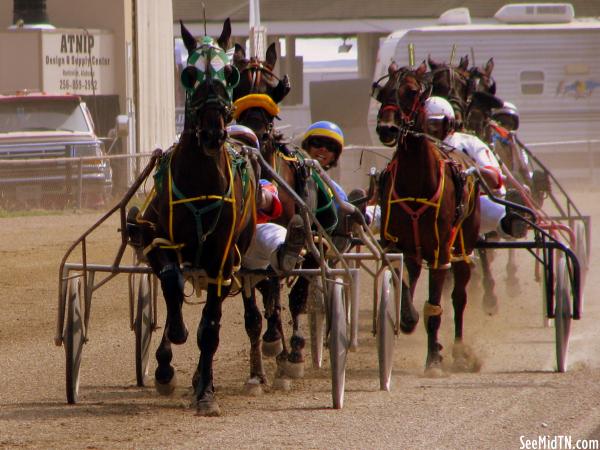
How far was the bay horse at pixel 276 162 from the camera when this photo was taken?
8.57 metres

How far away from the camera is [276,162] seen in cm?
863

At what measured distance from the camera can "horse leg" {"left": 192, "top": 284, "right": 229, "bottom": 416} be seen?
289 inches

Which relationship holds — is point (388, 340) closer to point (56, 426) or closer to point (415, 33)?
point (56, 426)

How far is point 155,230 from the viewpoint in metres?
7.50

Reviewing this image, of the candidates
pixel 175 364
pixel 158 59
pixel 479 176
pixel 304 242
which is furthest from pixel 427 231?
pixel 158 59

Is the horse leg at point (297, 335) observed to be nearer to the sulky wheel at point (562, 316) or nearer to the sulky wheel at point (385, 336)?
the sulky wheel at point (385, 336)

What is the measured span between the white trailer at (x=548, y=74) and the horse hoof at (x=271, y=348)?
1739 centimetres

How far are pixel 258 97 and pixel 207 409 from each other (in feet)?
7.31

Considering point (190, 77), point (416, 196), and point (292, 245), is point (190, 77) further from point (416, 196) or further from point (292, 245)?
point (416, 196)

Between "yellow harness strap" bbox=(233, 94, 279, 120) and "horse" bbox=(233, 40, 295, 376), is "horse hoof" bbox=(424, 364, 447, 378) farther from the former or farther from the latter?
"yellow harness strap" bbox=(233, 94, 279, 120)

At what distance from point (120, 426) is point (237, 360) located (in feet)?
9.42

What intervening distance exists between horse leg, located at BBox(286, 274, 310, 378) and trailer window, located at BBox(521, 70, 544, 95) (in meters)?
17.8

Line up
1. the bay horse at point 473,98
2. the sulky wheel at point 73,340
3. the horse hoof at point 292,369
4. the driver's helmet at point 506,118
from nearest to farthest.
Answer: the sulky wheel at point 73,340 → the horse hoof at point 292,369 → the bay horse at point 473,98 → the driver's helmet at point 506,118

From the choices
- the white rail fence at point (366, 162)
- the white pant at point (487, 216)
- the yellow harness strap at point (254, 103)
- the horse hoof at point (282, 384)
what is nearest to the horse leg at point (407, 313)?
the horse hoof at point (282, 384)
